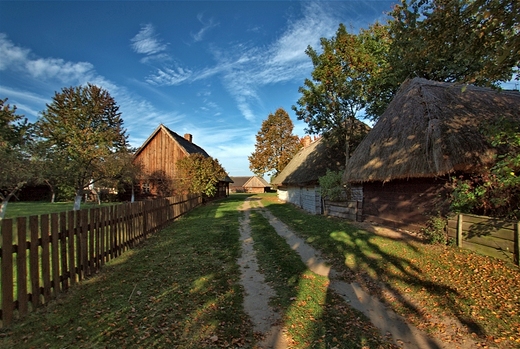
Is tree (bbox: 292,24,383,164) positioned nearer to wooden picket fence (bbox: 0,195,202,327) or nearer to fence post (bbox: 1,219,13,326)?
wooden picket fence (bbox: 0,195,202,327)

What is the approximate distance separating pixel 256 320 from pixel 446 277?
3.88m

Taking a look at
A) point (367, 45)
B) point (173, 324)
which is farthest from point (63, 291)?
point (367, 45)

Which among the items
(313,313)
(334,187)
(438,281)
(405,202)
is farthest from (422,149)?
(313,313)

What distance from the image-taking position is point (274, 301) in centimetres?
419

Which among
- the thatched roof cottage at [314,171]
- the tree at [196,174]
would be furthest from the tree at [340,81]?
the tree at [196,174]

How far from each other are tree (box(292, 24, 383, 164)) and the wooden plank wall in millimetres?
10954

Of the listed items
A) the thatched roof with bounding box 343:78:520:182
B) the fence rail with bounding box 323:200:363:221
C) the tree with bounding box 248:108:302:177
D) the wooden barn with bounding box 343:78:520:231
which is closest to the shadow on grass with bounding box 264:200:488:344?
the wooden barn with bounding box 343:78:520:231

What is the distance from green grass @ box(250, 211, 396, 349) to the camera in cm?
311

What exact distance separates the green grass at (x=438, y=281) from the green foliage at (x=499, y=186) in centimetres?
130

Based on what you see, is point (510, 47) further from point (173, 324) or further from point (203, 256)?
point (203, 256)

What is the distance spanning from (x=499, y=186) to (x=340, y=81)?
38.3ft

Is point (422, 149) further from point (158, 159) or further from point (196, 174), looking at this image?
point (158, 159)

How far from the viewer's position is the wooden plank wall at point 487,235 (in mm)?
5484

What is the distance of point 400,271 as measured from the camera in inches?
216
